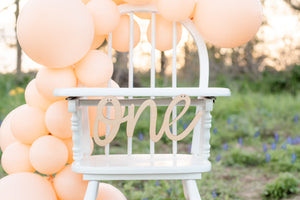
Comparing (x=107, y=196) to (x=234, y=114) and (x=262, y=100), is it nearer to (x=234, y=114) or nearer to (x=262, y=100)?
(x=234, y=114)

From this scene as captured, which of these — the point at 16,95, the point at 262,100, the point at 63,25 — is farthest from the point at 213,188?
the point at 16,95

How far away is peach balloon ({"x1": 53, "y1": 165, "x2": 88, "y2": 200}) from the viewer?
6.10ft

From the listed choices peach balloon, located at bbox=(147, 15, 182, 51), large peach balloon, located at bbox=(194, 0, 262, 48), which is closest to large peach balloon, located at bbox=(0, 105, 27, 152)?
peach balloon, located at bbox=(147, 15, 182, 51)

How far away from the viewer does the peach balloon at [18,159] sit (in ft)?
6.25

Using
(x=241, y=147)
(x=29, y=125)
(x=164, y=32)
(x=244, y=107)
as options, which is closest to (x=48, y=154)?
(x=29, y=125)

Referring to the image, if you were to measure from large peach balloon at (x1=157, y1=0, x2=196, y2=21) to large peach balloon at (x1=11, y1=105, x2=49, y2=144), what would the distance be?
0.74 meters

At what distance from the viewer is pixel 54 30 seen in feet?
5.44

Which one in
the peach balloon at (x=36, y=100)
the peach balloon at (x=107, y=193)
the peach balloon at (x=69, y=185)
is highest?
the peach balloon at (x=36, y=100)

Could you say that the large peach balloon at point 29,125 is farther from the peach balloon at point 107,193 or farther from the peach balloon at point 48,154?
the peach balloon at point 107,193

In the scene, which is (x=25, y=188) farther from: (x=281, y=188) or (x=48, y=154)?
(x=281, y=188)

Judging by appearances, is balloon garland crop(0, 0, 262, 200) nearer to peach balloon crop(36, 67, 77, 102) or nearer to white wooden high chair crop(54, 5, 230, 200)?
peach balloon crop(36, 67, 77, 102)

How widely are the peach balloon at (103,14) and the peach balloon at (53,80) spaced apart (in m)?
0.23

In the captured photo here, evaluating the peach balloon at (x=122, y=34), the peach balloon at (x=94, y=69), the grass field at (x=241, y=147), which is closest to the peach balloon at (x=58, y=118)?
the peach balloon at (x=94, y=69)

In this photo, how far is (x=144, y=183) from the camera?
10.1 ft
